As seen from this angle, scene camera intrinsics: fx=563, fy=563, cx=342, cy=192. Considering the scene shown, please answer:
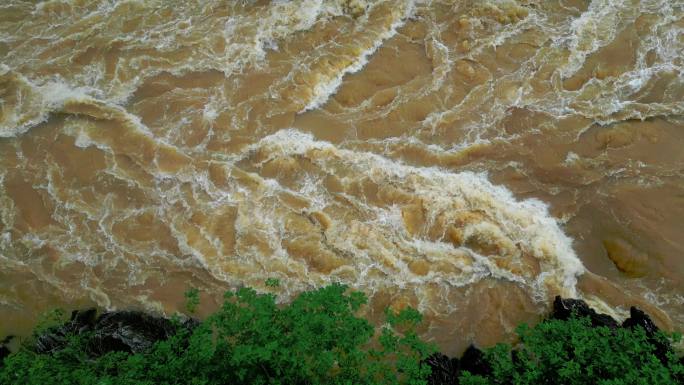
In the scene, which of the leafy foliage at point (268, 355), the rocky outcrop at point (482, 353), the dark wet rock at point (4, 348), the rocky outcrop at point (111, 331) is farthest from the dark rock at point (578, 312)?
the dark wet rock at point (4, 348)

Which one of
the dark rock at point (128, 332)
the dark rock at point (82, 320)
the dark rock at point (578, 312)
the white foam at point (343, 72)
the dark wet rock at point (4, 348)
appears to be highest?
the white foam at point (343, 72)

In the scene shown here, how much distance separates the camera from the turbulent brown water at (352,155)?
471 inches

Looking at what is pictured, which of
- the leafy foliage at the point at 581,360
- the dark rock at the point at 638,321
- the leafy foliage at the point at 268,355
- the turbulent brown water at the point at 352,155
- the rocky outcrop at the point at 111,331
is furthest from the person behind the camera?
the turbulent brown water at the point at 352,155

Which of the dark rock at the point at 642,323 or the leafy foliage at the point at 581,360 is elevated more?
the leafy foliage at the point at 581,360

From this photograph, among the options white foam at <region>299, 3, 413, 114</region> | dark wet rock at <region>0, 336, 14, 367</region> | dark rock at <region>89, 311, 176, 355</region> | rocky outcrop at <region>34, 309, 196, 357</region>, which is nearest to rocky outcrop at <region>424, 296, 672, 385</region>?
rocky outcrop at <region>34, 309, 196, 357</region>

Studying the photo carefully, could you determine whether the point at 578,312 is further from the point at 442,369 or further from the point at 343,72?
the point at 343,72

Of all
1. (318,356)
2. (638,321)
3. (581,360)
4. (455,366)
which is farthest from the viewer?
(455,366)

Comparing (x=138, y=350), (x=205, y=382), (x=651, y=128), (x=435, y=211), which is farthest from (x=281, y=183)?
(x=651, y=128)

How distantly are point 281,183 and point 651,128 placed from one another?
9.10 meters

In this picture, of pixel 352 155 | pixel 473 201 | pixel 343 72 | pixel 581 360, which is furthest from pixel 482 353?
pixel 343 72

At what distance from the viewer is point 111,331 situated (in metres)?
10.9

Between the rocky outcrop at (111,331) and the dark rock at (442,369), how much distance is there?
14.9 ft

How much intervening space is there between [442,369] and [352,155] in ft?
18.3

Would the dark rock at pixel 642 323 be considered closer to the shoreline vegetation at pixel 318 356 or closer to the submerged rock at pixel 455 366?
the shoreline vegetation at pixel 318 356
